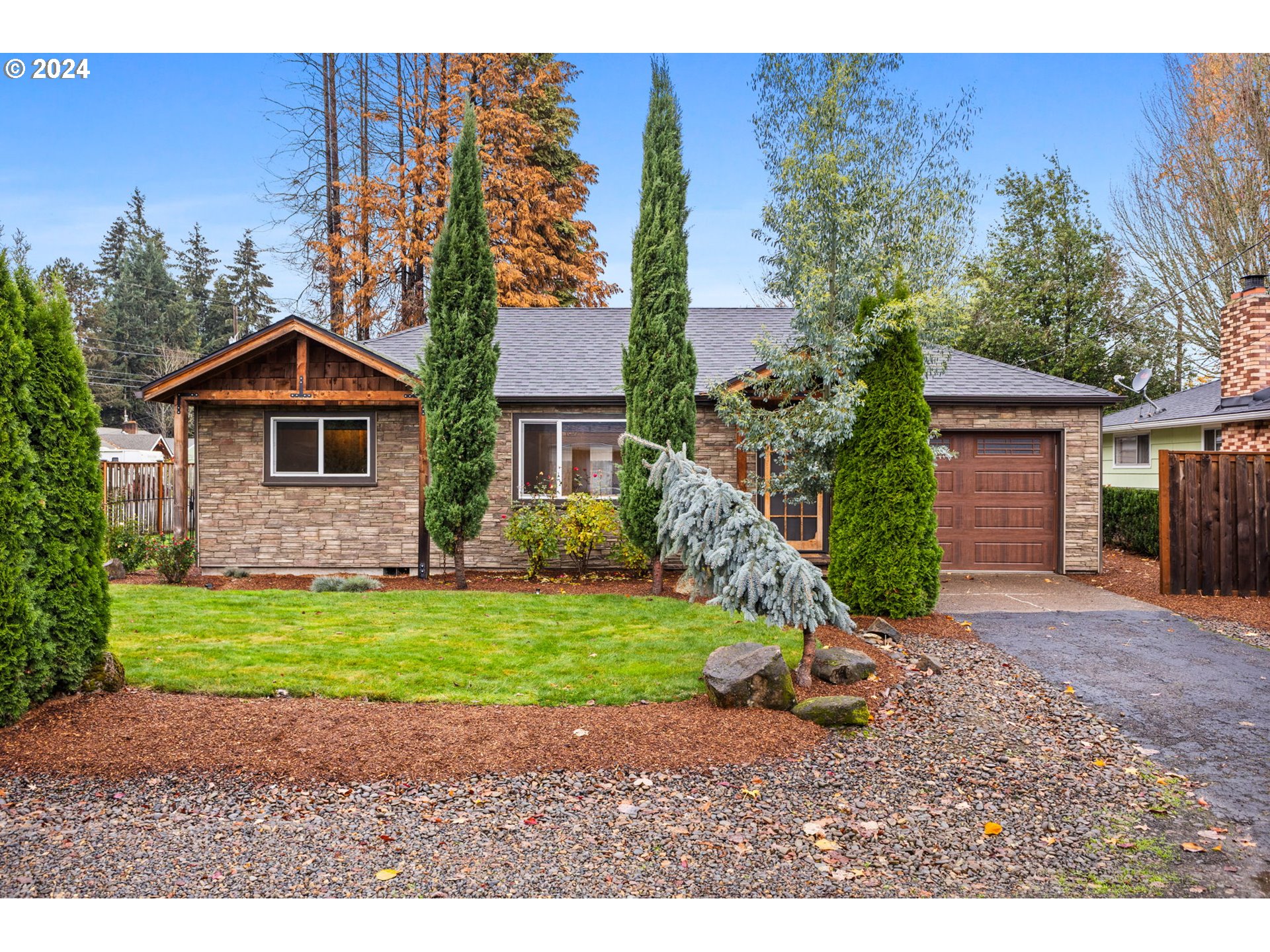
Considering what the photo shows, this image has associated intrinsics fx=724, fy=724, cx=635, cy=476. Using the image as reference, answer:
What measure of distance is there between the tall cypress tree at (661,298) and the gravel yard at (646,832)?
5373mm

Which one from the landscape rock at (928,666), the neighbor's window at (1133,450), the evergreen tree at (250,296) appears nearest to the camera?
the landscape rock at (928,666)

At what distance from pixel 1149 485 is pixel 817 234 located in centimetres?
1216

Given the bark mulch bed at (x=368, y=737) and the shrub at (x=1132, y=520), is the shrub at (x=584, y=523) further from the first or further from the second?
the shrub at (x=1132, y=520)

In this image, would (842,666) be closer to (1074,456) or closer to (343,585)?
(343,585)

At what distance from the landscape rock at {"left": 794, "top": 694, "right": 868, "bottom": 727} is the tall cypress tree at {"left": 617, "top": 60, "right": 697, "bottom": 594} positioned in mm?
4474

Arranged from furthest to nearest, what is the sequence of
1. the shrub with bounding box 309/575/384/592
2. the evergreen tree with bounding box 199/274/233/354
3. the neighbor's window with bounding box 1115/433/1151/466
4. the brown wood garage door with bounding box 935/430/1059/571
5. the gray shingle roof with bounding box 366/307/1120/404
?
the evergreen tree with bounding box 199/274/233/354, the neighbor's window with bounding box 1115/433/1151/466, the brown wood garage door with bounding box 935/430/1059/571, the gray shingle roof with bounding box 366/307/1120/404, the shrub with bounding box 309/575/384/592

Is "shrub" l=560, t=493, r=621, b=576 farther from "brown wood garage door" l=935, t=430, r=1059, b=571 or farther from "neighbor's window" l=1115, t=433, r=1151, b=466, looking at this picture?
"neighbor's window" l=1115, t=433, r=1151, b=466

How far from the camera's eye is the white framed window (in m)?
11.0

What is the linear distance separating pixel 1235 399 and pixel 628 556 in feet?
33.5

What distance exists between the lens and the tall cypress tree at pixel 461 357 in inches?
360

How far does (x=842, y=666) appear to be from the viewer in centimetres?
521

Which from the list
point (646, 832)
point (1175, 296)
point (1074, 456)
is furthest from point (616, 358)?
point (1175, 296)

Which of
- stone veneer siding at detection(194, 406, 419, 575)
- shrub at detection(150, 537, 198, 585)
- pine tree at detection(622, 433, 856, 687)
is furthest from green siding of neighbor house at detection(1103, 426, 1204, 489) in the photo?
→ shrub at detection(150, 537, 198, 585)

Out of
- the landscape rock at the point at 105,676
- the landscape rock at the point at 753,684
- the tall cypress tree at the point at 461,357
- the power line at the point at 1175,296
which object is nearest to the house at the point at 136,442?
the tall cypress tree at the point at 461,357
